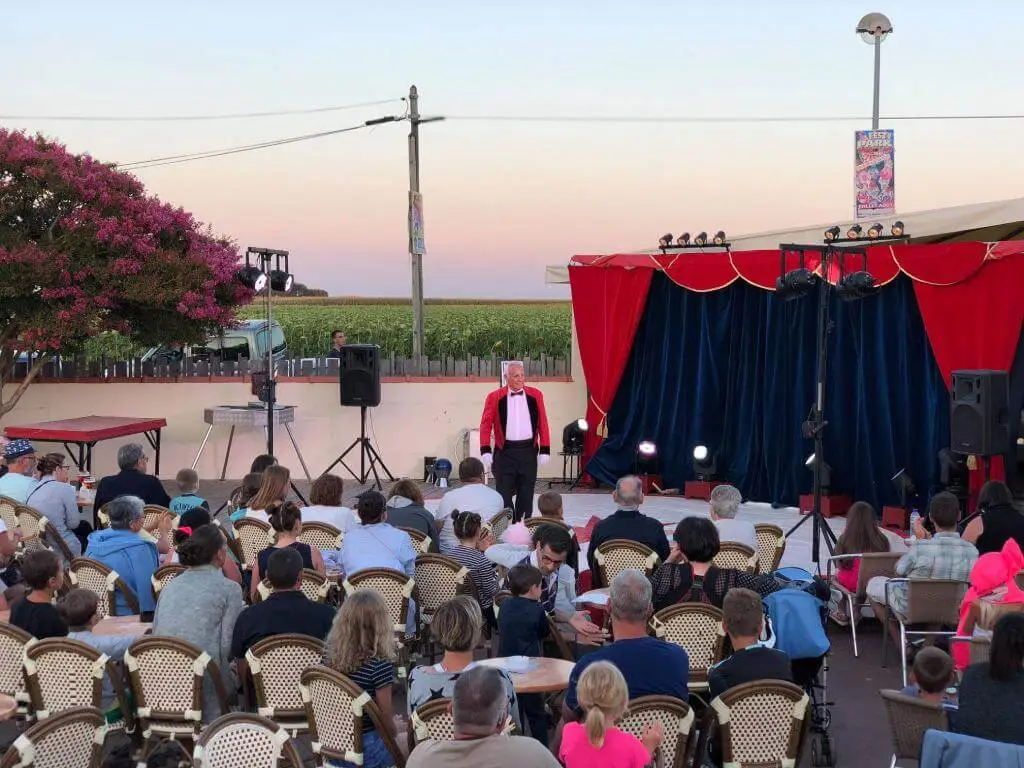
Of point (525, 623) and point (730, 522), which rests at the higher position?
point (730, 522)

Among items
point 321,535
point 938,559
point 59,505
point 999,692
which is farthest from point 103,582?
point 938,559

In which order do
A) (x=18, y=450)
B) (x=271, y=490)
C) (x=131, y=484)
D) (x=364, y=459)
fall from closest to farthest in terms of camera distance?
1. (x=271, y=490)
2. (x=131, y=484)
3. (x=18, y=450)
4. (x=364, y=459)

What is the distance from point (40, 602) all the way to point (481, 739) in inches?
98.7

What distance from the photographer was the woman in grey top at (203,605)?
4.59 meters

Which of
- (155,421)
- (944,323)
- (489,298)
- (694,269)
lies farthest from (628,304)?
(489,298)

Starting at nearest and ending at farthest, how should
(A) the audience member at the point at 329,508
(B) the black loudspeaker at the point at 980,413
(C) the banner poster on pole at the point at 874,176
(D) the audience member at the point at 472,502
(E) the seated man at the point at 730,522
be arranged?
(E) the seated man at the point at 730,522, (A) the audience member at the point at 329,508, (D) the audience member at the point at 472,502, (B) the black loudspeaker at the point at 980,413, (C) the banner poster on pole at the point at 874,176

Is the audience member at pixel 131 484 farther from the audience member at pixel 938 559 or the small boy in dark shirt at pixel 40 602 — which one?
the audience member at pixel 938 559

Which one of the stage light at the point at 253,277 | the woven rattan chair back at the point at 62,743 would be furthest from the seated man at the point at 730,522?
the stage light at the point at 253,277

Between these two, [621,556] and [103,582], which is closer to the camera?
[103,582]

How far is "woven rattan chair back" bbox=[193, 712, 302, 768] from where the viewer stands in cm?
331

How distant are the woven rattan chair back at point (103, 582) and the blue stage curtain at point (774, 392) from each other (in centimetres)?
667

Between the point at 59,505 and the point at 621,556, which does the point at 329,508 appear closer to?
the point at 621,556

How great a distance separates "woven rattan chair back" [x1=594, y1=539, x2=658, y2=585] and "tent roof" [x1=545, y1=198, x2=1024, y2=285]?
4.80m

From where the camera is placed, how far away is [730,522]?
6.27 m
